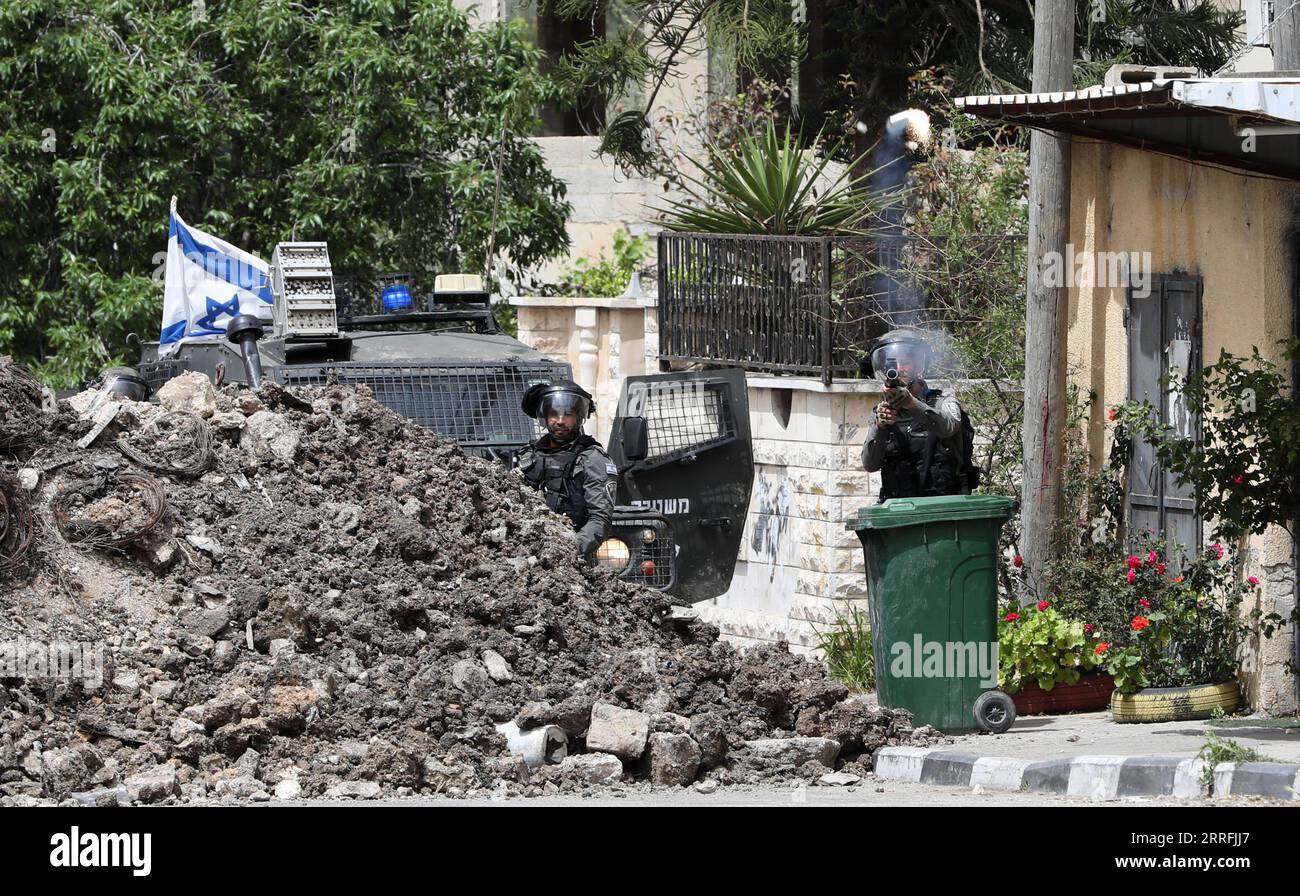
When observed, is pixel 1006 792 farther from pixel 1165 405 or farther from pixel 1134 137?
pixel 1134 137

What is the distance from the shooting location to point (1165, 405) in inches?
377

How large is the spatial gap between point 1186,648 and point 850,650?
2.77 metres

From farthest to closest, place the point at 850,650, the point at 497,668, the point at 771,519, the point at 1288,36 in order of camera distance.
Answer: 1. the point at 771,519
2. the point at 850,650
3. the point at 1288,36
4. the point at 497,668

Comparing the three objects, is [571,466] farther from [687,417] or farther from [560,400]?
[687,417]

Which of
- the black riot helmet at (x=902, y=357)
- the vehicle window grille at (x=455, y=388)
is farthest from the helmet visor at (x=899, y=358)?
the vehicle window grille at (x=455, y=388)

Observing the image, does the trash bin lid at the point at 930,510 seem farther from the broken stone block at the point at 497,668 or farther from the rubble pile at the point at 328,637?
the broken stone block at the point at 497,668

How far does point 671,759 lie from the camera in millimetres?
7480

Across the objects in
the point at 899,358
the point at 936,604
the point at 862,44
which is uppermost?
the point at 862,44

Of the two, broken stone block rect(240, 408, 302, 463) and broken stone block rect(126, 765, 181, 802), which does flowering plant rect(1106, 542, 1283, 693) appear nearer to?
broken stone block rect(240, 408, 302, 463)

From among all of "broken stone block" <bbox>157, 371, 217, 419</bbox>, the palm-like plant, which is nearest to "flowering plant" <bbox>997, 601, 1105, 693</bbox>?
"broken stone block" <bbox>157, 371, 217, 419</bbox>

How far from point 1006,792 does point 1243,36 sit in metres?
11.0

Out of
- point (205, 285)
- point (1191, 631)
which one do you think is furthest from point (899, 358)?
point (205, 285)
